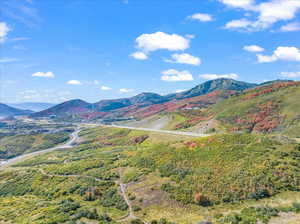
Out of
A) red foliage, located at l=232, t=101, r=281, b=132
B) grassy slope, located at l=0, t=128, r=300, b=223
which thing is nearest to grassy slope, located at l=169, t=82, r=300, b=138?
red foliage, located at l=232, t=101, r=281, b=132

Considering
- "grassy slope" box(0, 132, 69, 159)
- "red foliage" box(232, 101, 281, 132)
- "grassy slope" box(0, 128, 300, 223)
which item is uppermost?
"red foliage" box(232, 101, 281, 132)

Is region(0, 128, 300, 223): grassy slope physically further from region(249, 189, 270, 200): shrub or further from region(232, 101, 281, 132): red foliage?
region(232, 101, 281, 132): red foliage

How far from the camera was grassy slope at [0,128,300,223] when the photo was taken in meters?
36.2

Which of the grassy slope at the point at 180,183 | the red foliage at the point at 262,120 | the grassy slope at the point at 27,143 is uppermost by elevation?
the red foliage at the point at 262,120

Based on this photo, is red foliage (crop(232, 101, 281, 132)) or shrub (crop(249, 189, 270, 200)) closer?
shrub (crop(249, 189, 270, 200))

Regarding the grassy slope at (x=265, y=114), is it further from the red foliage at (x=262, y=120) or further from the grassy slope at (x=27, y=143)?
the grassy slope at (x=27, y=143)

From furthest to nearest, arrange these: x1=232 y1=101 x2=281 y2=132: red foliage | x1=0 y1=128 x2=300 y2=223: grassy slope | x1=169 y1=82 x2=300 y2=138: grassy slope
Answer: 1. x1=232 y1=101 x2=281 y2=132: red foliage
2. x1=169 y1=82 x2=300 y2=138: grassy slope
3. x1=0 y1=128 x2=300 y2=223: grassy slope

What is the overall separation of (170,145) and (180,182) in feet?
73.6

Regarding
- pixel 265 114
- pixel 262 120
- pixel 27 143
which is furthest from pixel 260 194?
pixel 27 143

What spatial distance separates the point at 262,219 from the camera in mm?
29438

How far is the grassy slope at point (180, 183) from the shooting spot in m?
36.2

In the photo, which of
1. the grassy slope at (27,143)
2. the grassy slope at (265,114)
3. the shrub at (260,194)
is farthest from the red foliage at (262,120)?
the grassy slope at (27,143)

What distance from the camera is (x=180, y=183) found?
44.0m

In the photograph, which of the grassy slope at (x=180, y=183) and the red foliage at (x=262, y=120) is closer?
the grassy slope at (x=180, y=183)
